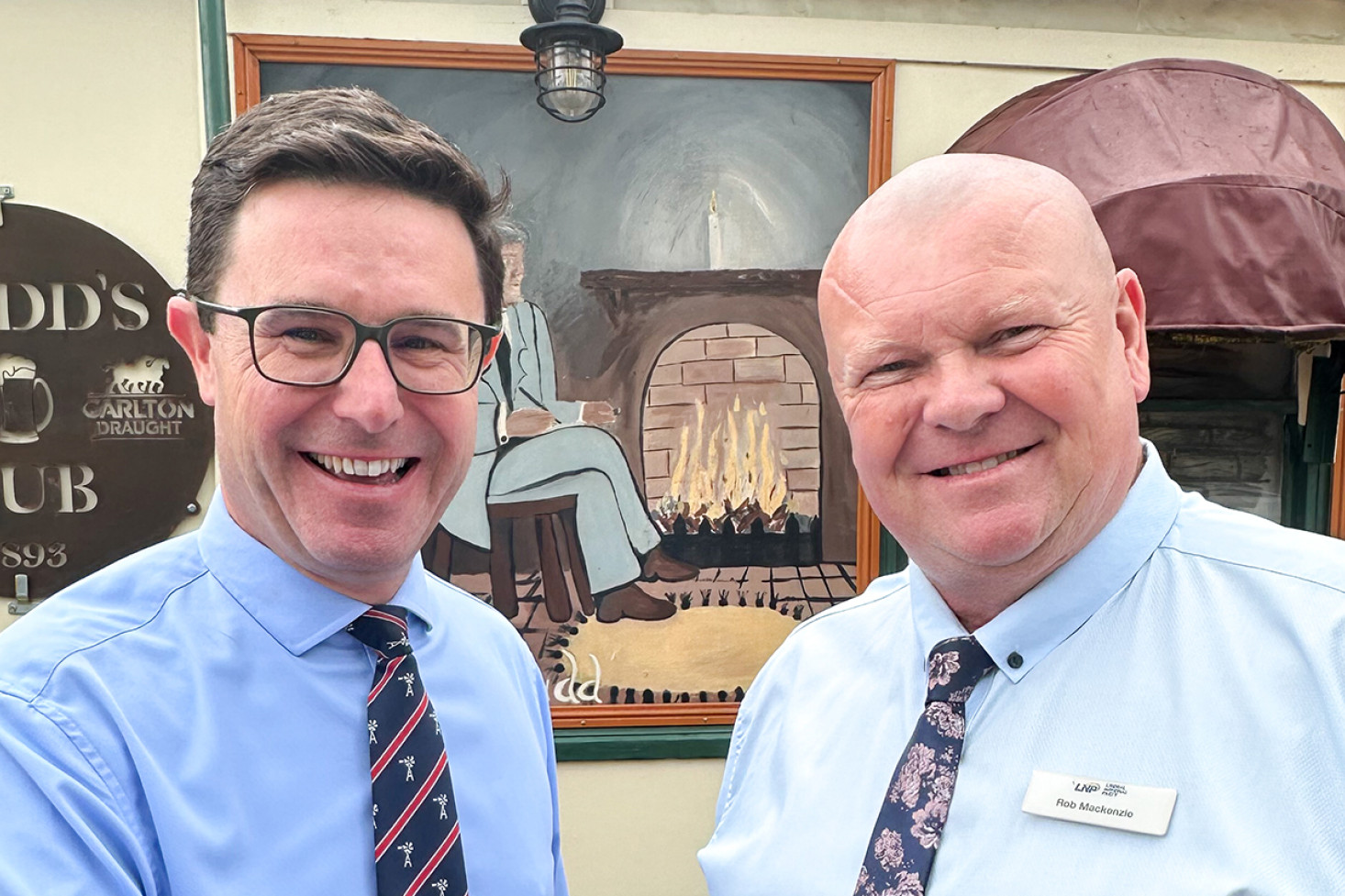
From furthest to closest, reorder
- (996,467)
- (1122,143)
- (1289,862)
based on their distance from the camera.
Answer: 1. (1122,143)
2. (996,467)
3. (1289,862)

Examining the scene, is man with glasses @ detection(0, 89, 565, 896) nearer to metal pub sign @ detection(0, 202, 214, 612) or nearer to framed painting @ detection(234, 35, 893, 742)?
framed painting @ detection(234, 35, 893, 742)

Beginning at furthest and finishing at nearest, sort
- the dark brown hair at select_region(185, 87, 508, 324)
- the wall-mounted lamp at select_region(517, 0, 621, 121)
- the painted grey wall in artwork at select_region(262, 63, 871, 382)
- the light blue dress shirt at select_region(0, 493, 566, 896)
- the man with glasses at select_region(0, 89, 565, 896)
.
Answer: the painted grey wall in artwork at select_region(262, 63, 871, 382)
the wall-mounted lamp at select_region(517, 0, 621, 121)
the dark brown hair at select_region(185, 87, 508, 324)
the man with glasses at select_region(0, 89, 565, 896)
the light blue dress shirt at select_region(0, 493, 566, 896)

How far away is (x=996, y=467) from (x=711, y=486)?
258cm

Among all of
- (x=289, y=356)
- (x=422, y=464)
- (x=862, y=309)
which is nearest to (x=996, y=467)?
(x=862, y=309)

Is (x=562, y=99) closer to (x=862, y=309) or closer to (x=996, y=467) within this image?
(x=862, y=309)

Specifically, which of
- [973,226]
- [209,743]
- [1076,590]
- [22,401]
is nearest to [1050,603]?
[1076,590]

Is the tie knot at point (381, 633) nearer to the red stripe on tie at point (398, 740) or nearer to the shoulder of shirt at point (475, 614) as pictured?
the red stripe on tie at point (398, 740)

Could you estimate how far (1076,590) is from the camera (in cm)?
148

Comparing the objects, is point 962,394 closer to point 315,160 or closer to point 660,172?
point 315,160

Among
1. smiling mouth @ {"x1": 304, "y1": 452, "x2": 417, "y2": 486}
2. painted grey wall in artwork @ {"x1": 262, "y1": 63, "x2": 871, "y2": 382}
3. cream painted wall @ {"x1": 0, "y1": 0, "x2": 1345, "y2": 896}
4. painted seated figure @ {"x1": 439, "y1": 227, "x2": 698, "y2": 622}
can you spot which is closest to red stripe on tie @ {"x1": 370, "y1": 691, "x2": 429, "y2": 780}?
smiling mouth @ {"x1": 304, "y1": 452, "x2": 417, "y2": 486}

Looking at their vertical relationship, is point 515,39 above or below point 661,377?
above

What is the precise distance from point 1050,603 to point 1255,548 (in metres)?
0.31

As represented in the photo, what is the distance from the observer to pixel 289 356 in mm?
1440

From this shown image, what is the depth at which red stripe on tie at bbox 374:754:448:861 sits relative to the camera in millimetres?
1416
